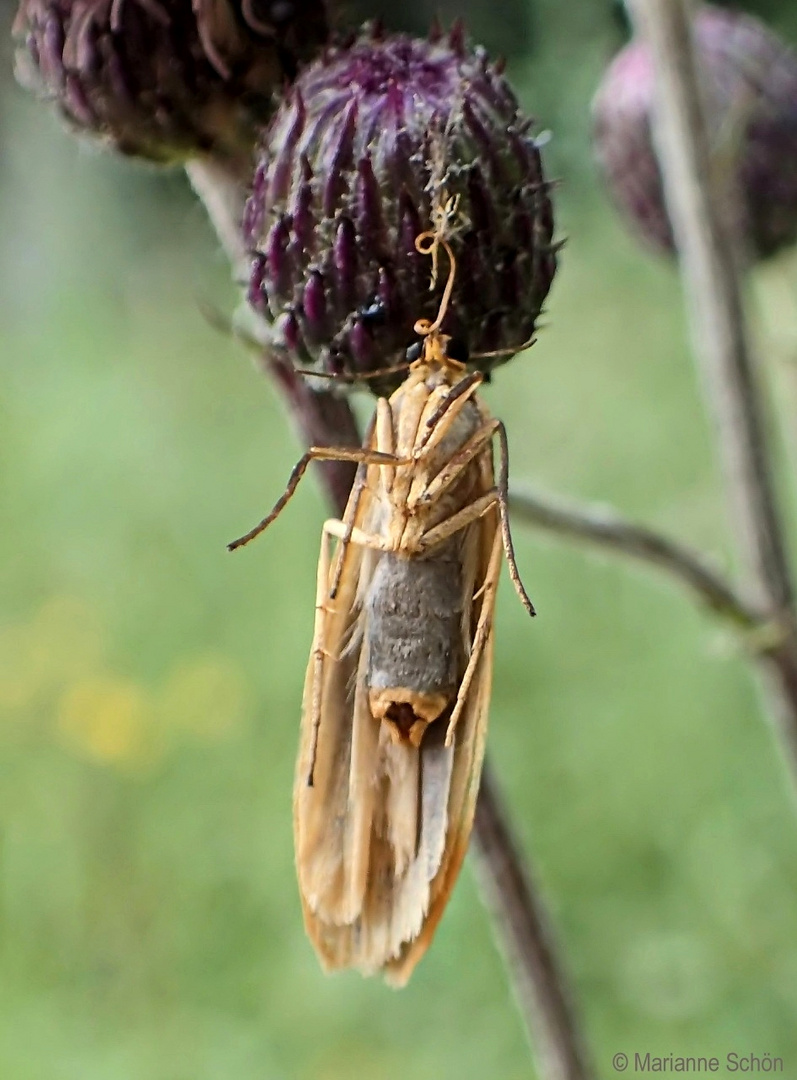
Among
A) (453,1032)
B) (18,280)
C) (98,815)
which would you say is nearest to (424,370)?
(453,1032)

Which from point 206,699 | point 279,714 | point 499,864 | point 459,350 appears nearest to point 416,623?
point 459,350

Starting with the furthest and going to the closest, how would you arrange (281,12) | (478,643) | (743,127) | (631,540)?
(743,127) < (631,540) < (281,12) < (478,643)

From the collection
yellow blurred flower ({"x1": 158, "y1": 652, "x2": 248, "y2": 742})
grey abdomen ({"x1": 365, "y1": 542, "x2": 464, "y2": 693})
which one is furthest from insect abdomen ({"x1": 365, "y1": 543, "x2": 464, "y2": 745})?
yellow blurred flower ({"x1": 158, "y1": 652, "x2": 248, "y2": 742})

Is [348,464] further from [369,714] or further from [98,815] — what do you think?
[98,815]

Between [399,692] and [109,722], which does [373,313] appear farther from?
[109,722]

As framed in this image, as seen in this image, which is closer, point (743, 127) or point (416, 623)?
point (416, 623)

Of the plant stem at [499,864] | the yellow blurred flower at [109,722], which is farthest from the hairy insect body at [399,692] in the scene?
the yellow blurred flower at [109,722]
